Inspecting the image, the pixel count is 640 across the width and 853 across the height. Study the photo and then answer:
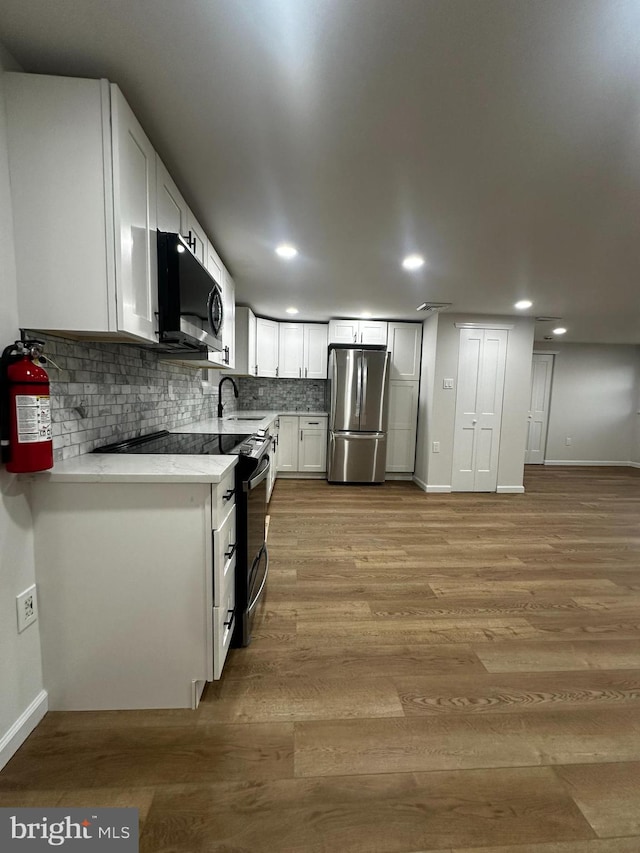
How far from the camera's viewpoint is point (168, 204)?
153 cm

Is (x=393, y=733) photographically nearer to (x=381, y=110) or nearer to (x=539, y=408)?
(x=381, y=110)

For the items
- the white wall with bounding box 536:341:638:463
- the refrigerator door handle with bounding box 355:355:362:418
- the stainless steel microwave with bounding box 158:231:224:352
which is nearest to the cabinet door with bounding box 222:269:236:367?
the stainless steel microwave with bounding box 158:231:224:352

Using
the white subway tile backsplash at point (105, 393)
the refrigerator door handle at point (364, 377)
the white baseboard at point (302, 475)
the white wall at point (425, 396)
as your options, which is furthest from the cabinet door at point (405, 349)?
the white subway tile backsplash at point (105, 393)

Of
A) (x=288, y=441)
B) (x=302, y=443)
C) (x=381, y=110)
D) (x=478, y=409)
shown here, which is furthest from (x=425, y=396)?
(x=381, y=110)

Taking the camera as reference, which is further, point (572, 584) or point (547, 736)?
point (572, 584)

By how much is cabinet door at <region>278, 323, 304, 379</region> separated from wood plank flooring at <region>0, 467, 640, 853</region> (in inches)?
120

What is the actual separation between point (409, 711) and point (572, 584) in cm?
168

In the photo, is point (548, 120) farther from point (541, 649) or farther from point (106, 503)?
point (541, 649)

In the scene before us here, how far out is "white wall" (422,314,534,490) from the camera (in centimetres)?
426

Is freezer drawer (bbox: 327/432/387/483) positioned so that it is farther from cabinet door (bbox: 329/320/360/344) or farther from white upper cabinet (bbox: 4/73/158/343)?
white upper cabinet (bbox: 4/73/158/343)

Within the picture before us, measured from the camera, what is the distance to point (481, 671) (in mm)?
1565

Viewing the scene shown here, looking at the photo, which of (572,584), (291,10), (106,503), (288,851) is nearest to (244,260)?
(291,10)

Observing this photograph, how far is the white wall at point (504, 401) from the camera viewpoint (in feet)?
14.0

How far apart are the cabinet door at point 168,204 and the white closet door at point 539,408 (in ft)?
21.0
